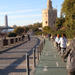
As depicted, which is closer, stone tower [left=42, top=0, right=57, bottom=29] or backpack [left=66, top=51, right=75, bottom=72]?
backpack [left=66, top=51, right=75, bottom=72]

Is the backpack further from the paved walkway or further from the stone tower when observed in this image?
the stone tower

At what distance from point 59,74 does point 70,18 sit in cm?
2337

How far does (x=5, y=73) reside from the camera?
888 centimetres

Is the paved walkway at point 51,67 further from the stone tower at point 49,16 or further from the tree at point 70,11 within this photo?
the stone tower at point 49,16

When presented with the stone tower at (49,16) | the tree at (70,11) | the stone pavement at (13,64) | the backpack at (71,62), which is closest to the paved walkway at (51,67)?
the stone pavement at (13,64)

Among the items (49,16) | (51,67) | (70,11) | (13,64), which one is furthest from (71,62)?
(49,16)

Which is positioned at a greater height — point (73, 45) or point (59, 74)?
point (73, 45)

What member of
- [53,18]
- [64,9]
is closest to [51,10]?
[53,18]

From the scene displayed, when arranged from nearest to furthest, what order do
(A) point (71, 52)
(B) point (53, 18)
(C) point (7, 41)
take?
(A) point (71, 52), (C) point (7, 41), (B) point (53, 18)

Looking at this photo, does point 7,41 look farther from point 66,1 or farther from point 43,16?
point 43,16

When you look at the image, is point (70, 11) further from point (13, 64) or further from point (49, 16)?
point (49, 16)

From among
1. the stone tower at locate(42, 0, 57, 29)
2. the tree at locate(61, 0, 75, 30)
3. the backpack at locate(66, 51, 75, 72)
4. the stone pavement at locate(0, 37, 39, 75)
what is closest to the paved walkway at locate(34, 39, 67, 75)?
the stone pavement at locate(0, 37, 39, 75)

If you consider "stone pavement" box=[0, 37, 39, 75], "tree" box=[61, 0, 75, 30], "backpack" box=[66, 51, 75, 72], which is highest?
"tree" box=[61, 0, 75, 30]

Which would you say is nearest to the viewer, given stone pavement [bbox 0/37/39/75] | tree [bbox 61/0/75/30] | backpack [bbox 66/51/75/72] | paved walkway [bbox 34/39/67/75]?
backpack [bbox 66/51/75/72]
